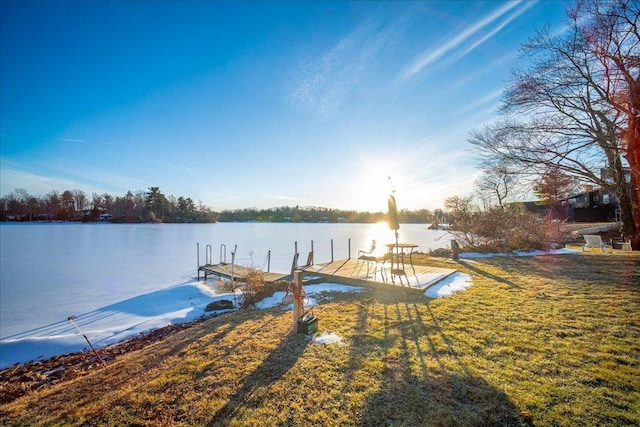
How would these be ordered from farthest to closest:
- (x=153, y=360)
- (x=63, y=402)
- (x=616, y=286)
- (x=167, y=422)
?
1. (x=616, y=286)
2. (x=153, y=360)
3. (x=63, y=402)
4. (x=167, y=422)

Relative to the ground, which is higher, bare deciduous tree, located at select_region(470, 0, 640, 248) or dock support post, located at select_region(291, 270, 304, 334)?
bare deciduous tree, located at select_region(470, 0, 640, 248)

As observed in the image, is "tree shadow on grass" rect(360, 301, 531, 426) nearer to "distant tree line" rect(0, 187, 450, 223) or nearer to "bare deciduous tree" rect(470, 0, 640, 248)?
"bare deciduous tree" rect(470, 0, 640, 248)

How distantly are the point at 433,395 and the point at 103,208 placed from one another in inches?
3050

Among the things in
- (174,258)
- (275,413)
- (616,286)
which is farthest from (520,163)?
(174,258)

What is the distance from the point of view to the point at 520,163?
848cm

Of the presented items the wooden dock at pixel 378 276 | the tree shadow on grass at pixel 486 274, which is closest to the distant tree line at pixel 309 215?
the tree shadow on grass at pixel 486 274

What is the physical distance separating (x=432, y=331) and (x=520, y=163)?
7161 millimetres

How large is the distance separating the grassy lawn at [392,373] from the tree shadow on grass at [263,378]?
2 centimetres

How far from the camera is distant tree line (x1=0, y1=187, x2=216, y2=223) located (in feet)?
176

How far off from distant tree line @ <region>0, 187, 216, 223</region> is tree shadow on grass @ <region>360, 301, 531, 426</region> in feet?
216

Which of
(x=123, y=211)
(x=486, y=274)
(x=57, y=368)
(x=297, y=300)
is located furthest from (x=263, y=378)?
(x=123, y=211)

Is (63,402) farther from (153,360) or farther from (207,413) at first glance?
(207,413)

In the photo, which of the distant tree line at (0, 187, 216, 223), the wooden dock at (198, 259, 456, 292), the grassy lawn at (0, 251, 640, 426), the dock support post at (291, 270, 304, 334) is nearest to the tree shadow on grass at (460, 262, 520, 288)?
the wooden dock at (198, 259, 456, 292)

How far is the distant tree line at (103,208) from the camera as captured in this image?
176 feet
